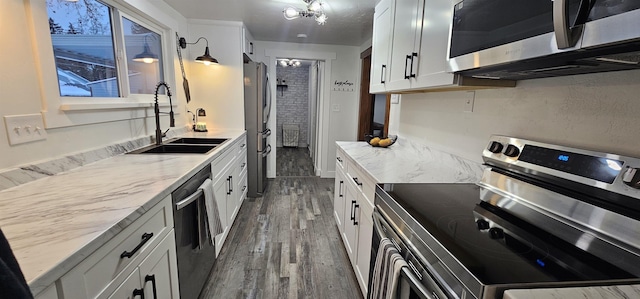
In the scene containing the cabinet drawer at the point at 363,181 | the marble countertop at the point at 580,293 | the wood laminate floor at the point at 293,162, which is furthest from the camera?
the wood laminate floor at the point at 293,162

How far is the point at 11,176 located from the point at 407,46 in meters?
2.13

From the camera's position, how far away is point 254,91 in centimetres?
337

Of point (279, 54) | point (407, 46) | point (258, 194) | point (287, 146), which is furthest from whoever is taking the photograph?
point (287, 146)

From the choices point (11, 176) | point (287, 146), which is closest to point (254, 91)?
point (11, 176)

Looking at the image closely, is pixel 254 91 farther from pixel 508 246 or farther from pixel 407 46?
pixel 508 246

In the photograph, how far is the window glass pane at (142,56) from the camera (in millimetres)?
2150

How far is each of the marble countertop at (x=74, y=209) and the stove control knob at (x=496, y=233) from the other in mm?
1164

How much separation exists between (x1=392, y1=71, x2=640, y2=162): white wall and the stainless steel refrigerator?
88.6 inches

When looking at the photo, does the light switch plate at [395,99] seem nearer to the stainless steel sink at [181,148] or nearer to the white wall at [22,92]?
the stainless steel sink at [181,148]

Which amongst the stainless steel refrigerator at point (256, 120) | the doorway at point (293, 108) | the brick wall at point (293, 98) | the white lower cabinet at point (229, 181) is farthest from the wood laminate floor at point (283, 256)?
the brick wall at point (293, 98)

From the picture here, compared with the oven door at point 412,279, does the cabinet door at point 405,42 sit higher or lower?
higher

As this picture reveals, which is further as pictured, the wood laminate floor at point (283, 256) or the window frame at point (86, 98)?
the wood laminate floor at point (283, 256)

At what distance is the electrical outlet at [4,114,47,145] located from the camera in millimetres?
1145

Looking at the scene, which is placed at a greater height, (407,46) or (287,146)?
(407,46)
